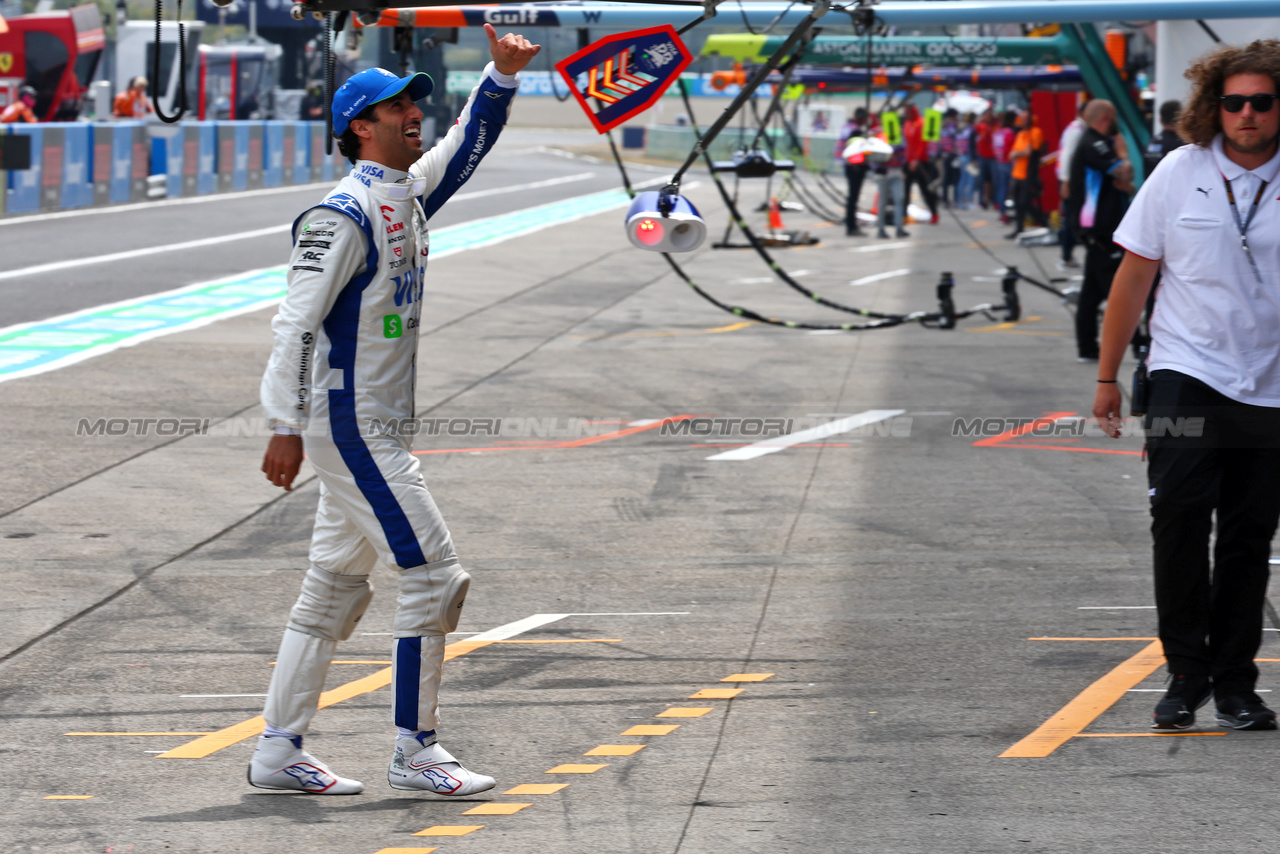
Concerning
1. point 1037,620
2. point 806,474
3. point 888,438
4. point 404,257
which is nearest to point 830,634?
point 1037,620

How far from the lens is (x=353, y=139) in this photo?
4090 millimetres

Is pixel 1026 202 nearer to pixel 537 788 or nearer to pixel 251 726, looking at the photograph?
pixel 251 726

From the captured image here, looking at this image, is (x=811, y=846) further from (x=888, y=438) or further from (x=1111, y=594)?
(x=888, y=438)

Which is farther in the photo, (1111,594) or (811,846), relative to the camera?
(1111,594)

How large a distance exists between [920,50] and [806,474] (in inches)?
574

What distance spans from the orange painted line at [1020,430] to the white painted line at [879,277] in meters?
8.38

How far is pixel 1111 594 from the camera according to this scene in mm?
5910

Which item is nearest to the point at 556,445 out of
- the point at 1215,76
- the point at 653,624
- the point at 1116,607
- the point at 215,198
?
the point at 653,624

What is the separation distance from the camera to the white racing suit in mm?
3873

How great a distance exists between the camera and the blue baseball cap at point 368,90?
397cm

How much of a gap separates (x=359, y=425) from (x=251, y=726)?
3.70ft

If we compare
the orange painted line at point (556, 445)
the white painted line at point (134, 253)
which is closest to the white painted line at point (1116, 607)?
the orange painted line at point (556, 445)

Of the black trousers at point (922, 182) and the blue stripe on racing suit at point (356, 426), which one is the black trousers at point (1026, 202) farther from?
the blue stripe on racing suit at point (356, 426)

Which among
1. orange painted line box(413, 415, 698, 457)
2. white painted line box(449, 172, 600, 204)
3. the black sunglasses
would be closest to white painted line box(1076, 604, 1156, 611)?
the black sunglasses
